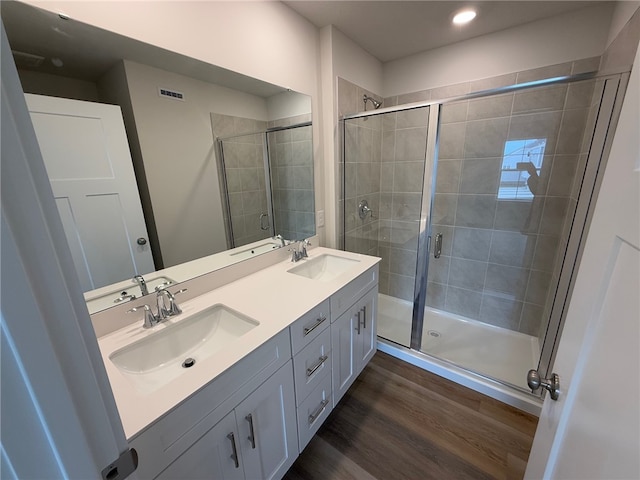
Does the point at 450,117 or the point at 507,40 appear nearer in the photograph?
the point at 507,40

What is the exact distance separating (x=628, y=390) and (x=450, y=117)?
7.40 ft

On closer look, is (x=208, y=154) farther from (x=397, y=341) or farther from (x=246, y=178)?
(x=397, y=341)

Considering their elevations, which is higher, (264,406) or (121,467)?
(121,467)

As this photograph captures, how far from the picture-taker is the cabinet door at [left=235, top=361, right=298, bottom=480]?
3.21ft

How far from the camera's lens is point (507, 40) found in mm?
1911

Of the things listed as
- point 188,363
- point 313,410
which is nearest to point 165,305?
point 188,363

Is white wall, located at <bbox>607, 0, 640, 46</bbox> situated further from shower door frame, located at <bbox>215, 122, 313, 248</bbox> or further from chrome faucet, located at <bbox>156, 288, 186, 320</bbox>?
chrome faucet, located at <bbox>156, 288, 186, 320</bbox>

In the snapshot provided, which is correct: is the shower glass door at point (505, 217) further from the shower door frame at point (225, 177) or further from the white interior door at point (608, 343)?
the white interior door at point (608, 343)

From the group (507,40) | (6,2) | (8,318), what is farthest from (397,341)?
(6,2)

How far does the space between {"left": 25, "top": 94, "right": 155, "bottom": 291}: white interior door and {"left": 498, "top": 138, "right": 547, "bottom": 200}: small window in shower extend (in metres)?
2.48

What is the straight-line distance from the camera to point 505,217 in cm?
216

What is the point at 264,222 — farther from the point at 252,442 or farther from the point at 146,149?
the point at 252,442

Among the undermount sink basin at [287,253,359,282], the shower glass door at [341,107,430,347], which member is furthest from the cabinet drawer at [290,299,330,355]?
the shower glass door at [341,107,430,347]

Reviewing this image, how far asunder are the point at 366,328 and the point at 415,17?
6.87 ft
